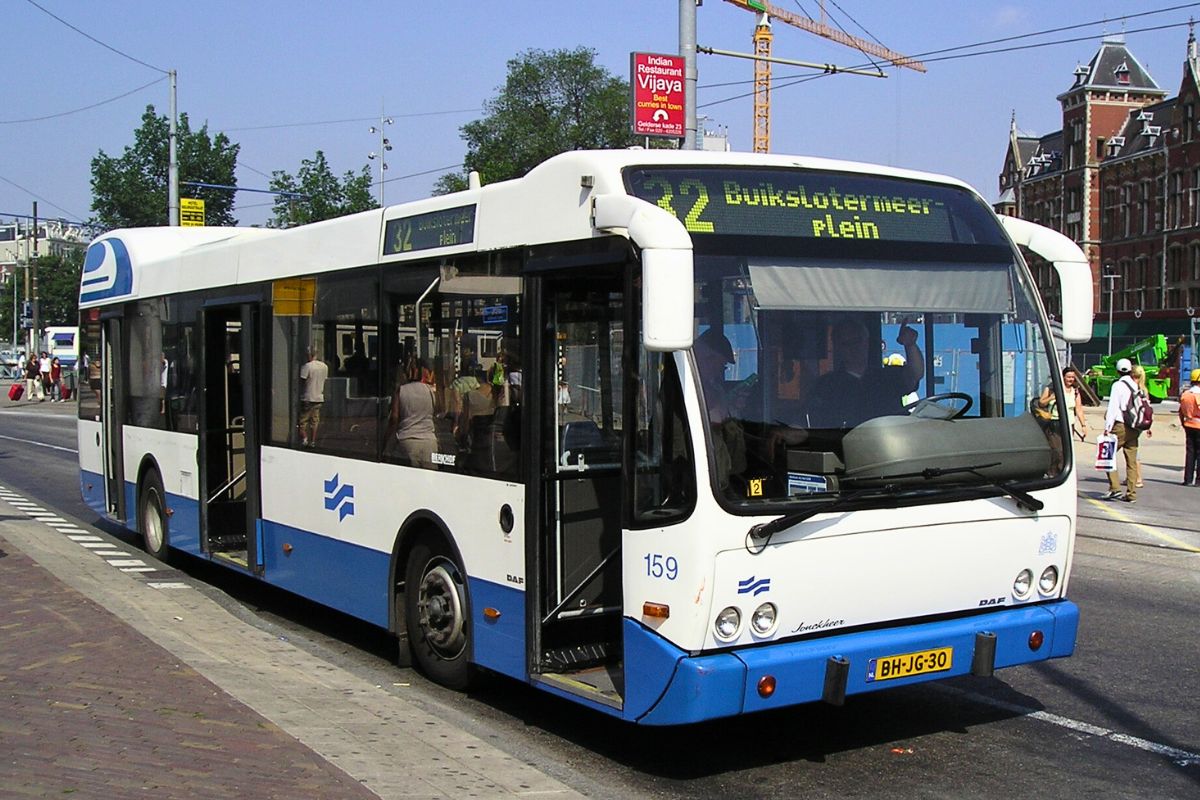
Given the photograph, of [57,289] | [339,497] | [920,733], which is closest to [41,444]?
[339,497]

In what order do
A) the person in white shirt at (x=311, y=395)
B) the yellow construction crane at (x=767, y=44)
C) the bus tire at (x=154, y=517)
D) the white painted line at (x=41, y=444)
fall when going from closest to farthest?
1. the person in white shirt at (x=311, y=395)
2. the bus tire at (x=154, y=517)
3. the white painted line at (x=41, y=444)
4. the yellow construction crane at (x=767, y=44)

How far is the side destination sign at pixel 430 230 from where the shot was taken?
7.46 meters

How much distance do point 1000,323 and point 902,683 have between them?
181 cm

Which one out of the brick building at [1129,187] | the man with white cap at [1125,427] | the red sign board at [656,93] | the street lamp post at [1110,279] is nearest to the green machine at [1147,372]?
the brick building at [1129,187]

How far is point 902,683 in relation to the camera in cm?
612

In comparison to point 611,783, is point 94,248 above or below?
above

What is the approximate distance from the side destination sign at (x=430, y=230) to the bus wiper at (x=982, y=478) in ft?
8.80

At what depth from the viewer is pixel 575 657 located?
22.3 ft

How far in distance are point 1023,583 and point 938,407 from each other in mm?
995

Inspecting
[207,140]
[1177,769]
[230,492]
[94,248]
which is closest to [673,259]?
[1177,769]

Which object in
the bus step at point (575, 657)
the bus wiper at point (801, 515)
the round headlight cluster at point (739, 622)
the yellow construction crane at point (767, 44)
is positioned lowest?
the bus step at point (575, 657)

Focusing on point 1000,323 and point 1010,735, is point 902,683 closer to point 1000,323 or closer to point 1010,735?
point 1010,735

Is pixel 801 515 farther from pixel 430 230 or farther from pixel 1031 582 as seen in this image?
pixel 430 230

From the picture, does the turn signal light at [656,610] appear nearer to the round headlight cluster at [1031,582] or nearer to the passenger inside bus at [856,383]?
the passenger inside bus at [856,383]
